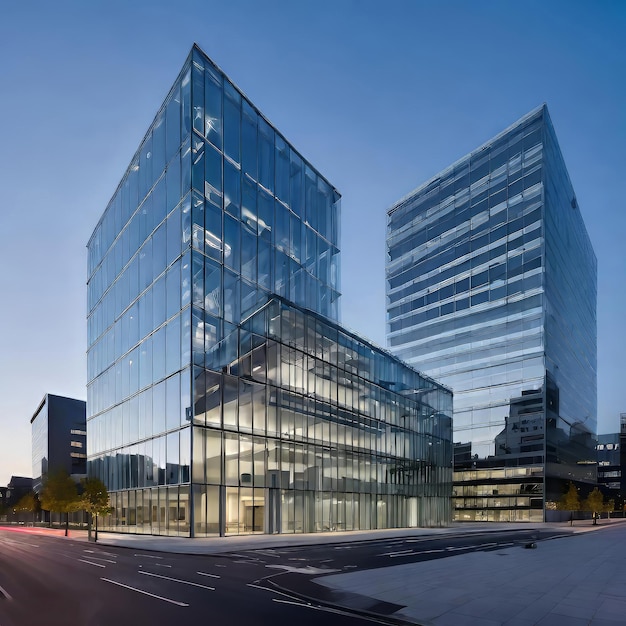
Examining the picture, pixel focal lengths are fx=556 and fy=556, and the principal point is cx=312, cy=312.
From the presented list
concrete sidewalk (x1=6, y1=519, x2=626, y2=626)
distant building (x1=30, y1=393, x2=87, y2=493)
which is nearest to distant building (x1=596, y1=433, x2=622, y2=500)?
distant building (x1=30, y1=393, x2=87, y2=493)

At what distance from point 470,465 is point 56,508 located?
77.3m

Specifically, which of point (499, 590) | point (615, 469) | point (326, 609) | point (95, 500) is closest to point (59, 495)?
point (95, 500)

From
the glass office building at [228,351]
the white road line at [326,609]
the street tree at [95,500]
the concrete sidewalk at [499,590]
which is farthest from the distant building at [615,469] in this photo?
the white road line at [326,609]

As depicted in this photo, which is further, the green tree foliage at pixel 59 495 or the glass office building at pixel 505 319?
the glass office building at pixel 505 319

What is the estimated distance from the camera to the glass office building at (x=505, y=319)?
10238 centimetres

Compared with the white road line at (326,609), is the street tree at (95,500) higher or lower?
lower

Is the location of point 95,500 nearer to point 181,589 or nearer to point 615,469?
point 181,589

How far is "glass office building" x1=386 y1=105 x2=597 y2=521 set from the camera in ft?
336

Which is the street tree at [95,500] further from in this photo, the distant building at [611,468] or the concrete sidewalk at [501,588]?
the distant building at [611,468]

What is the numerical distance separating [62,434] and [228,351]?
334 ft

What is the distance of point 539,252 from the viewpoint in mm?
104125

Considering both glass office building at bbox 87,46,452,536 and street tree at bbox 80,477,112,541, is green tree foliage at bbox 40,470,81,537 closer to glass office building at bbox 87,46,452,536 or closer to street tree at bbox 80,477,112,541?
glass office building at bbox 87,46,452,536

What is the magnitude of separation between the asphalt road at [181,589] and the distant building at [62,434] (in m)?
109

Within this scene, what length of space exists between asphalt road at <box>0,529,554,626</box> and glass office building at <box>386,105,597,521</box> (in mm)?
79850
